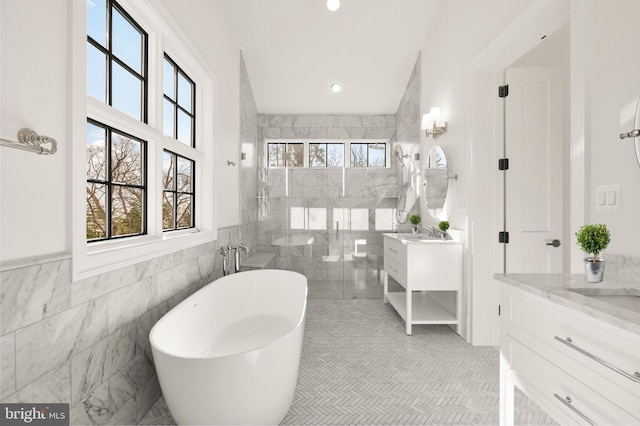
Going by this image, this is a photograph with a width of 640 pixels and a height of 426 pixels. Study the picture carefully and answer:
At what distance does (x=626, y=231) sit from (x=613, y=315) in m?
0.75

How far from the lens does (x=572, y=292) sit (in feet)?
3.53

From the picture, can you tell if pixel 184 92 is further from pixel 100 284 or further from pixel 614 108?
pixel 614 108

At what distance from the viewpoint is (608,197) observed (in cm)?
138

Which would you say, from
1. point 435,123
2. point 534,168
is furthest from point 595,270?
point 435,123

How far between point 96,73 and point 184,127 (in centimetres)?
108

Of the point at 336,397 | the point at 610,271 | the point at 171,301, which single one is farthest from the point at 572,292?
the point at 171,301

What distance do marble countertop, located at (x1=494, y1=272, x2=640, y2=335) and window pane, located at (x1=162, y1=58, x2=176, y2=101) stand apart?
259 cm

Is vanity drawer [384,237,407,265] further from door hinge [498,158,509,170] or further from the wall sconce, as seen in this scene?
the wall sconce

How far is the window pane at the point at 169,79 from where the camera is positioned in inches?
92.6

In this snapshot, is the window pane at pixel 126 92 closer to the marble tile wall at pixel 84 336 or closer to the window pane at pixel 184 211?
the window pane at pixel 184 211

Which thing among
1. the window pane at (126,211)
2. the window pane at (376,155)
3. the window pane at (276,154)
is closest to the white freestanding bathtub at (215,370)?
the window pane at (126,211)

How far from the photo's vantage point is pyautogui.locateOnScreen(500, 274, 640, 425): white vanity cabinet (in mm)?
823

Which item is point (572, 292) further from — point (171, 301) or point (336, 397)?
point (171, 301)

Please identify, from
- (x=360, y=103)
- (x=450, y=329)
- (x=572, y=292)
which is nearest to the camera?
(x=572, y=292)
